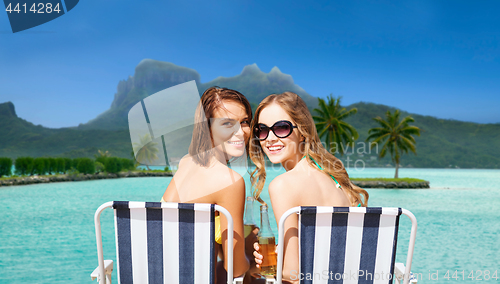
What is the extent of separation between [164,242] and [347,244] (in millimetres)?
951

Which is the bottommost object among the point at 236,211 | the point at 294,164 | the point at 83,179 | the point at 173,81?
the point at 83,179

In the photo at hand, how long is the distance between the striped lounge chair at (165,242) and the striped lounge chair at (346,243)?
384 millimetres

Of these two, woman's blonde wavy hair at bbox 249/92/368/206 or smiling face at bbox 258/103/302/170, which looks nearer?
woman's blonde wavy hair at bbox 249/92/368/206

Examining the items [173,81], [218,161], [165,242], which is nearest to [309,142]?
[218,161]

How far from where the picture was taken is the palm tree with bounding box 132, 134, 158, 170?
2011 millimetres

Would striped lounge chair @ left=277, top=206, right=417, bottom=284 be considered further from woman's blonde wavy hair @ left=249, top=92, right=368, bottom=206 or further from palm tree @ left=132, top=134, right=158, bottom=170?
palm tree @ left=132, top=134, right=158, bottom=170

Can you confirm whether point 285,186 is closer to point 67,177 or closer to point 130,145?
point 67,177

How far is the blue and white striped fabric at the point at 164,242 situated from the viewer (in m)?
1.55

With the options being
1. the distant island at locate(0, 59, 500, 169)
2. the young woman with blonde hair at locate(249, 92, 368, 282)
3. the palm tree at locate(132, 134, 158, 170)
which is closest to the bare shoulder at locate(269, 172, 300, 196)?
the young woman with blonde hair at locate(249, 92, 368, 282)

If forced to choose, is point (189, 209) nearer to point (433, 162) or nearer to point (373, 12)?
point (433, 162)

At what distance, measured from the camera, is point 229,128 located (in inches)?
82.4

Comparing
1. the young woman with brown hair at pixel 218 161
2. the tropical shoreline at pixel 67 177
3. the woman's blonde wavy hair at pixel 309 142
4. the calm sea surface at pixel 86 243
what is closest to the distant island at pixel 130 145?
the tropical shoreline at pixel 67 177

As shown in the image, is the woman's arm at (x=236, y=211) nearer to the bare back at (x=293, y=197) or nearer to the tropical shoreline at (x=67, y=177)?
the bare back at (x=293, y=197)

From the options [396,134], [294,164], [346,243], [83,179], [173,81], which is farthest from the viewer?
[173,81]
